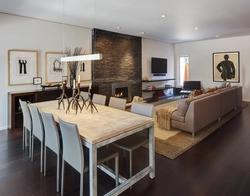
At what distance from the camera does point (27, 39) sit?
183 inches

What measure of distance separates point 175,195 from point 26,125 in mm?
2616

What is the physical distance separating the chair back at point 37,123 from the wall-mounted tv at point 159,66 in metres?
6.39

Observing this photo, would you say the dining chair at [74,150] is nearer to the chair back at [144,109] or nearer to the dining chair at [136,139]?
the dining chair at [136,139]

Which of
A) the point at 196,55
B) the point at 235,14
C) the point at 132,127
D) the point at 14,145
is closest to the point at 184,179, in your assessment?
the point at 132,127


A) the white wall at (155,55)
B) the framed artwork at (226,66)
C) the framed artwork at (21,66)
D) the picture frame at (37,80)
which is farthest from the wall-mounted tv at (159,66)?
the framed artwork at (21,66)

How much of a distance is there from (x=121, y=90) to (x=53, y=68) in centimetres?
281

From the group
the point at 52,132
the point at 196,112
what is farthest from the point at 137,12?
the point at 52,132

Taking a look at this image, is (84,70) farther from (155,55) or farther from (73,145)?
(73,145)

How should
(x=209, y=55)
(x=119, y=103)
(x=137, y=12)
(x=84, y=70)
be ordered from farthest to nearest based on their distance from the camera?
(x=209, y=55) → (x=84, y=70) → (x=137, y=12) → (x=119, y=103)

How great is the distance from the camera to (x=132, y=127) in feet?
7.14

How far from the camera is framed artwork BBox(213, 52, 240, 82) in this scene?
7798 mm

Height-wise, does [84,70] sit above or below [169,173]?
above

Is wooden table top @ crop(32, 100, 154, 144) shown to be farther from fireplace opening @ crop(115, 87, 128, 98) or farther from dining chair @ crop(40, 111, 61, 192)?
fireplace opening @ crop(115, 87, 128, 98)

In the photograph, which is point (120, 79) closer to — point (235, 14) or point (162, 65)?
point (162, 65)
